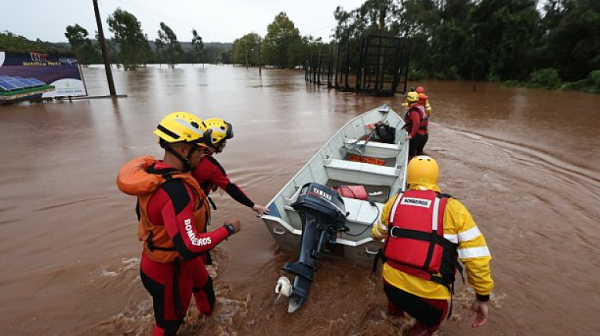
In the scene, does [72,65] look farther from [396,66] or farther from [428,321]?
[428,321]

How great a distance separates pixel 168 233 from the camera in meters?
1.72

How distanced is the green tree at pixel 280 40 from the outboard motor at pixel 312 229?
6125 centimetres

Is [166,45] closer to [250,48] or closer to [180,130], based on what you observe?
[250,48]

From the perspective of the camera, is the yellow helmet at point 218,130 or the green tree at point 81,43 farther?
the green tree at point 81,43

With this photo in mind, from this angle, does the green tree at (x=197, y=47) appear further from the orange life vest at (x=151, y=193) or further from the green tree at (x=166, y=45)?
the orange life vest at (x=151, y=193)

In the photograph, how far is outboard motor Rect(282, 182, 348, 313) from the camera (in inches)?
105

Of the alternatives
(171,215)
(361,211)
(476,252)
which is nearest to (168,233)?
(171,215)

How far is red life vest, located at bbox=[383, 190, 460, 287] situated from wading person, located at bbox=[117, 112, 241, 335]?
1117 mm

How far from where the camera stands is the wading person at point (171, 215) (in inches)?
66.3

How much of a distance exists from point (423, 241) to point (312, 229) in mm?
1218

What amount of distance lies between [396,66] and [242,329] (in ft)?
60.8

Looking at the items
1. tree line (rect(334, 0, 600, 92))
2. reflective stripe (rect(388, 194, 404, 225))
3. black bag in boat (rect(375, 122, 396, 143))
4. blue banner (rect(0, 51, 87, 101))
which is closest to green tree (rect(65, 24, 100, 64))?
blue banner (rect(0, 51, 87, 101))

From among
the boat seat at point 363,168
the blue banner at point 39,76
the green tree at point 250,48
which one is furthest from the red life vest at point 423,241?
the green tree at point 250,48

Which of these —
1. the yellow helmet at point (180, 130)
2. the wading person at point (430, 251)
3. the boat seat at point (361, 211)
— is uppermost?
the yellow helmet at point (180, 130)
